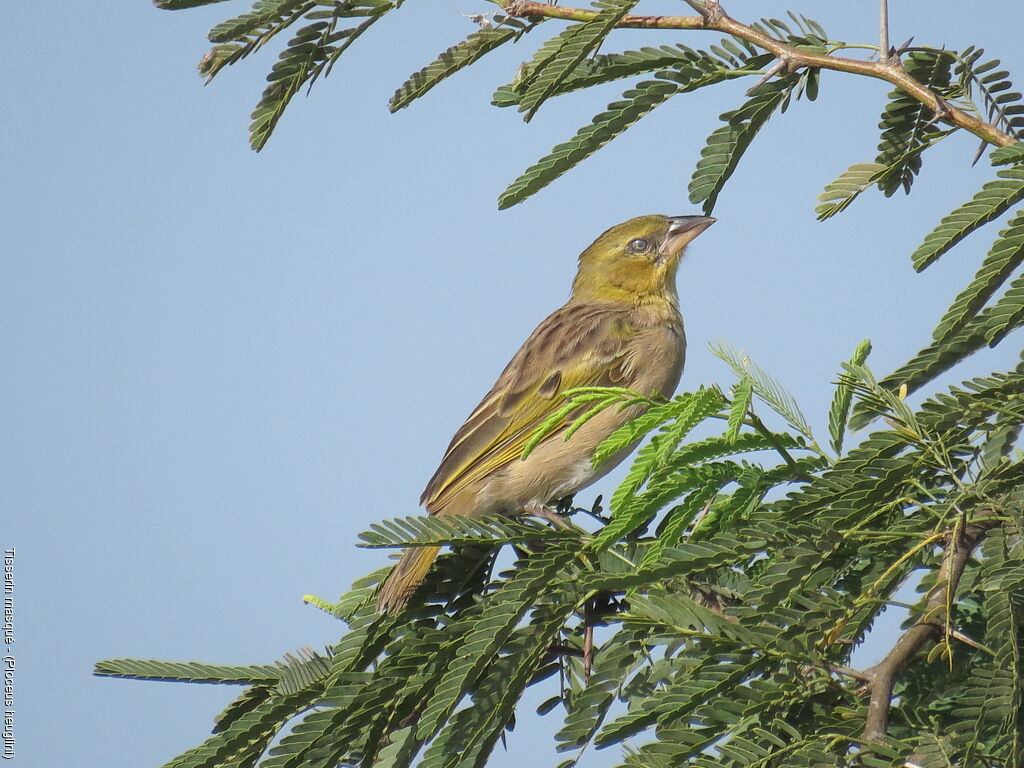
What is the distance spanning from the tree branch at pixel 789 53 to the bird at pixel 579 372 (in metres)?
1.70

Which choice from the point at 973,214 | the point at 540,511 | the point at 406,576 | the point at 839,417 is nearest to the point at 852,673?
the point at 839,417

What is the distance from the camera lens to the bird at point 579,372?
5395 mm

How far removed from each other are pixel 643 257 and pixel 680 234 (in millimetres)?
275

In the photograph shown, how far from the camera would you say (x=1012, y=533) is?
2365 millimetres

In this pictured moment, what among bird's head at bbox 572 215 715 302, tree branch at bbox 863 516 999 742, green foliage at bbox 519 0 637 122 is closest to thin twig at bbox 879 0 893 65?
green foliage at bbox 519 0 637 122

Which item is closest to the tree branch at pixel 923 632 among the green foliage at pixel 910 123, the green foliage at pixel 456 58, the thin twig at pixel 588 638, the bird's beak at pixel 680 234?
the thin twig at pixel 588 638

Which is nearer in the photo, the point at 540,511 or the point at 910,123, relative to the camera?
the point at 910,123

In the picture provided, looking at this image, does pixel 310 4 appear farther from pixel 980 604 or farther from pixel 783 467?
pixel 980 604

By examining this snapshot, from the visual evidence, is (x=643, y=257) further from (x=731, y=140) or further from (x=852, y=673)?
(x=852, y=673)

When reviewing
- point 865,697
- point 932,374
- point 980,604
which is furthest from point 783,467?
point 980,604

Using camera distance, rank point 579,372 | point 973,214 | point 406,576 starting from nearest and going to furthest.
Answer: point 973,214 < point 406,576 < point 579,372

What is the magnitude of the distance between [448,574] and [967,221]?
1899 mm

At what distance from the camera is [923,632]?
2406 mm

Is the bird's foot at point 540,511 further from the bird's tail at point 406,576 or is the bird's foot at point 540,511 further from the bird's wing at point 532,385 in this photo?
the bird's tail at point 406,576
